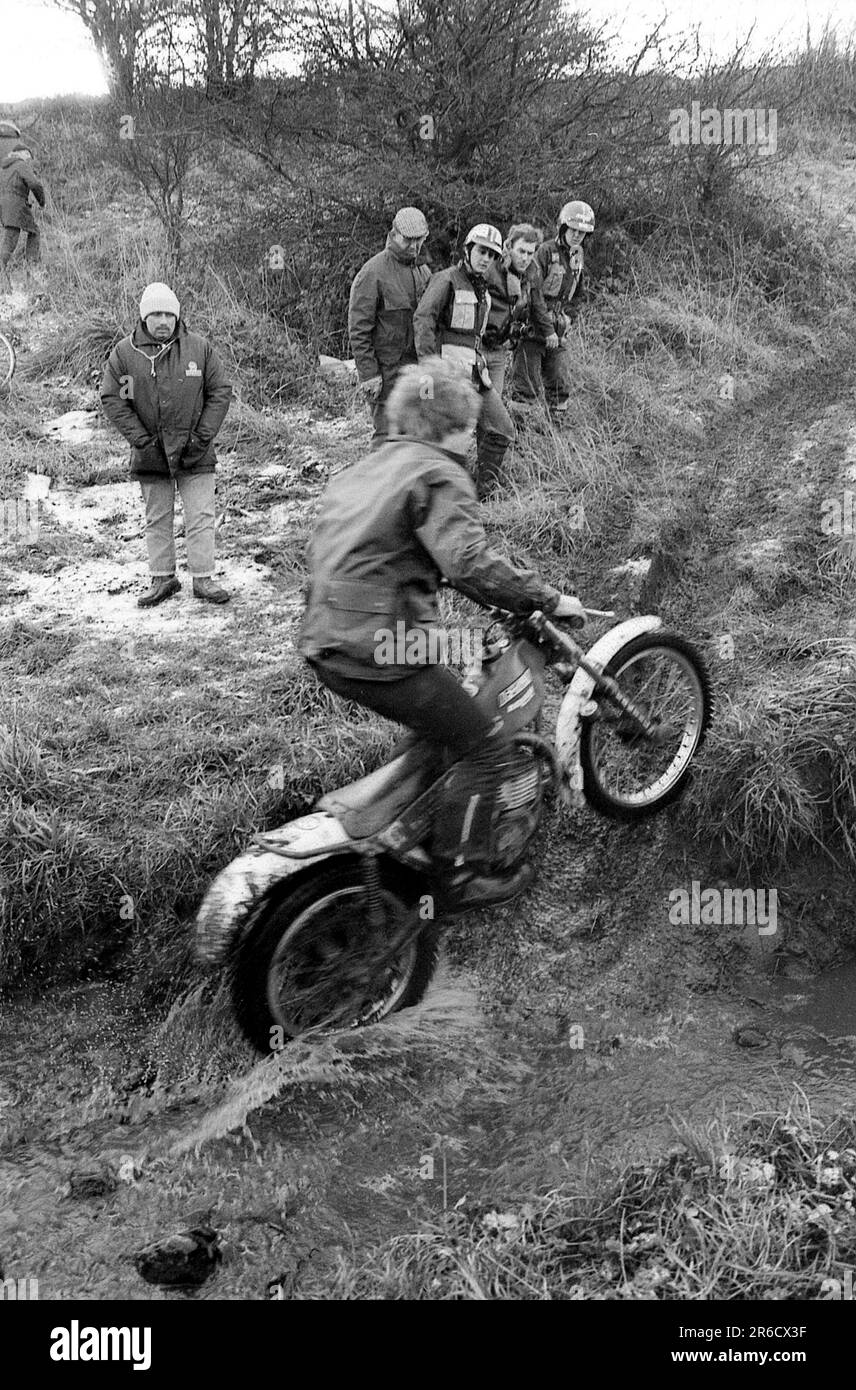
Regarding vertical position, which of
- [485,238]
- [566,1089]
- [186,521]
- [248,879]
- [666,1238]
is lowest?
[666,1238]

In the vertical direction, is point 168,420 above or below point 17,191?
below

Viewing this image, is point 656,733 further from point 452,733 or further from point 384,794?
point 384,794

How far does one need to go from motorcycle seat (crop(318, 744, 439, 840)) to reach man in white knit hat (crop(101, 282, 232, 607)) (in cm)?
320

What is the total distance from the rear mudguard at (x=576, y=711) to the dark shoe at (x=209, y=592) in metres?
3.04

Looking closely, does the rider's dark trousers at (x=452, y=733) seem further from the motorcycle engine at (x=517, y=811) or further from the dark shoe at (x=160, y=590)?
the dark shoe at (x=160, y=590)

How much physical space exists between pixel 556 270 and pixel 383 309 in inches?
54.0

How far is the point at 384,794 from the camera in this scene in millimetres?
3893

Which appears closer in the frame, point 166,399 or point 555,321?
point 166,399

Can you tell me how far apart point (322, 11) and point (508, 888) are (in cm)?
851

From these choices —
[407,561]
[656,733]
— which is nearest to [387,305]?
[656,733]

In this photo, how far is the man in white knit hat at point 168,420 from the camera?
6.61 meters

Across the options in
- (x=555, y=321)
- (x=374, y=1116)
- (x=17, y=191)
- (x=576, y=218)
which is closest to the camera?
(x=374, y=1116)
